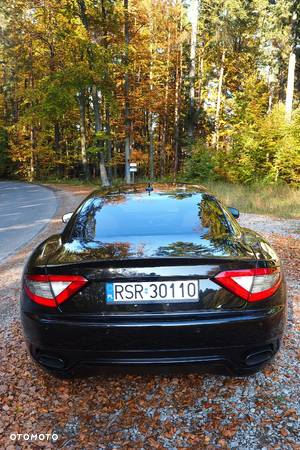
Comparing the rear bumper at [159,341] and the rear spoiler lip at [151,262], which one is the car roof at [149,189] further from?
the rear bumper at [159,341]

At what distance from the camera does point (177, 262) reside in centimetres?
214

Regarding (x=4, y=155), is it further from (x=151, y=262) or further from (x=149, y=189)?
(x=151, y=262)

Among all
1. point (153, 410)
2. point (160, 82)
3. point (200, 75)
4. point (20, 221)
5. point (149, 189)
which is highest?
point (200, 75)

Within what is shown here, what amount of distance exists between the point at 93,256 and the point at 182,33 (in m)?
24.1

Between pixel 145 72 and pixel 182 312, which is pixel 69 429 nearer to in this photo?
pixel 182 312

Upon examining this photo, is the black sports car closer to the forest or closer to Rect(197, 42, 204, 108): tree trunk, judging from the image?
the forest

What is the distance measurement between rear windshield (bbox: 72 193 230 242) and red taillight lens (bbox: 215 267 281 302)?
461 mm

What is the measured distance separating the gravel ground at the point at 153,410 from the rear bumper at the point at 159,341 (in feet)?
1.09

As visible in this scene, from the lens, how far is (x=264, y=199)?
43.9ft

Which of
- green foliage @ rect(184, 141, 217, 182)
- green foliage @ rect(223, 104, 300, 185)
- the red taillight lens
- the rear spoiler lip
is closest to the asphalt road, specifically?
the rear spoiler lip

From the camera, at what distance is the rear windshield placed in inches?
106

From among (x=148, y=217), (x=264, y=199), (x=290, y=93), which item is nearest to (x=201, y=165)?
(x=290, y=93)

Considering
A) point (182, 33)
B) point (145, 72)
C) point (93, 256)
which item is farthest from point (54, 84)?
point (93, 256)

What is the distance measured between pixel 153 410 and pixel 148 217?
1384 mm
